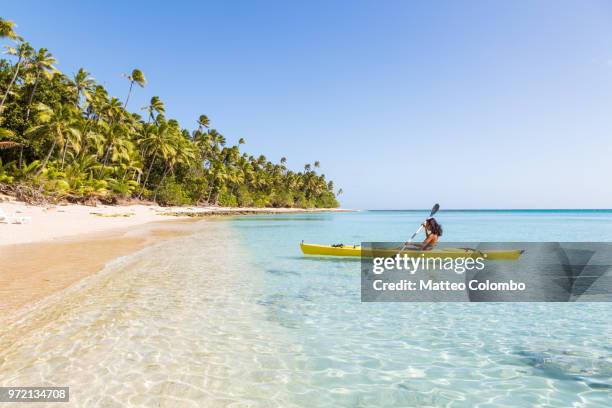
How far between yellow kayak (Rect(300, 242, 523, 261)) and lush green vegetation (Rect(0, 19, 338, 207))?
27613 mm

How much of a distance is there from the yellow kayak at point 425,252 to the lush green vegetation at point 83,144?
90.6ft

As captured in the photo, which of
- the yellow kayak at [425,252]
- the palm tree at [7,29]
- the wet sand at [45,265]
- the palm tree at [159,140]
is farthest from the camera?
the palm tree at [159,140]

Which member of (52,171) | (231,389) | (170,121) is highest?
(170,121)

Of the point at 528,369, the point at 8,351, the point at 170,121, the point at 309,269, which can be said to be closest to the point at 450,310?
the point at 528,369

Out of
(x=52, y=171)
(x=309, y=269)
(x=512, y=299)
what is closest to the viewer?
(x=512, y=299)

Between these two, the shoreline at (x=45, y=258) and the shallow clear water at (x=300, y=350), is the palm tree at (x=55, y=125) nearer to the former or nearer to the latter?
the shoreline at (x=45, y=258)

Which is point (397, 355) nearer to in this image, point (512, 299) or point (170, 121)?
point (512, 299)

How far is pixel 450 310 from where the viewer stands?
8156 millimetres

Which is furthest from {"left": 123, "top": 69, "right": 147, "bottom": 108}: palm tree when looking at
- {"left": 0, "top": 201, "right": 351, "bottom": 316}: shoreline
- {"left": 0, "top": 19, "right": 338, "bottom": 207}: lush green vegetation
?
{"left": 0, "top": 201, "right": 351, "bottom": 316}: shoreline

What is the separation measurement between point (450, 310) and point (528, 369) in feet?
9.86

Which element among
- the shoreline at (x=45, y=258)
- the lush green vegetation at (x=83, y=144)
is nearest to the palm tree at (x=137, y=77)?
the lush green vegetation at (x=83, y=144)

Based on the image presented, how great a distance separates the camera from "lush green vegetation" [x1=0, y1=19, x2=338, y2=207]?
3559cm

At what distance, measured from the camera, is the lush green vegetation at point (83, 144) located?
35.6 metres

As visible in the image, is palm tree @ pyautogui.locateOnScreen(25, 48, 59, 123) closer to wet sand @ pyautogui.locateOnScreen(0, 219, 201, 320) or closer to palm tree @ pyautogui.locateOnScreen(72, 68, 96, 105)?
palm tree @ pyautogui.locateOnScreen(72, 68, 96, 105)
